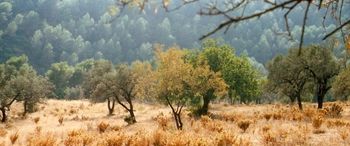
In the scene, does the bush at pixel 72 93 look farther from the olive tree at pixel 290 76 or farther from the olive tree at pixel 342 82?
the olive tree at pixel 342 82

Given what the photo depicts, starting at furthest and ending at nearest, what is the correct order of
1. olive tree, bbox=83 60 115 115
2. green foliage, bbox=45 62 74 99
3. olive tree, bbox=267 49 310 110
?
green foliage, bbox=45 62 74 99 → olive tree, bbox=267 49 310 110 → olive tree, bbox=83 60 115 115

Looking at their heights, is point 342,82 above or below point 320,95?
above

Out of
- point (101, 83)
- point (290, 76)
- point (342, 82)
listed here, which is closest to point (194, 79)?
point (101, 83)

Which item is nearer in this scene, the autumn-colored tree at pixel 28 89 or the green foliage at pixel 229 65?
the green foliage at pixel 229 65

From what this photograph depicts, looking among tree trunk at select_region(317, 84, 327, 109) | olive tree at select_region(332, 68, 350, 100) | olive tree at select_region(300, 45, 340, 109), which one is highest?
olive tree at select_region(300, 45, 340, 109)

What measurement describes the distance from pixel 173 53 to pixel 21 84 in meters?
23.9

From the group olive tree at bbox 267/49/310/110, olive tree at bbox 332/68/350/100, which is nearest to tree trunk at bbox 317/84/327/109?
olive tree at bbox 332/68/350/100

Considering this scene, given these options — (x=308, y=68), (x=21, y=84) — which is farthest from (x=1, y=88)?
(x=308, y=68)

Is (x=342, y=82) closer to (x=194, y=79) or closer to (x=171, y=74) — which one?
(x=194, y=79)

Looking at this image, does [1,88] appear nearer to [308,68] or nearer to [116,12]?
[308,68]

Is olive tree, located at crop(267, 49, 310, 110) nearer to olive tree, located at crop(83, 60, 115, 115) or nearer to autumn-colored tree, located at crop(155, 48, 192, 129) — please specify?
olive tree, located at crop(83, 60, 115, 115)

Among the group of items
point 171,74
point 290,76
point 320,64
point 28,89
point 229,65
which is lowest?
point 171,74

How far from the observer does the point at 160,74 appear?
23.2 meters

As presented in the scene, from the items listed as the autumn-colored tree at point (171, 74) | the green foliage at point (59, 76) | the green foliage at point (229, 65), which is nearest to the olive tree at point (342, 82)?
the green foliage at point (229, 65)
